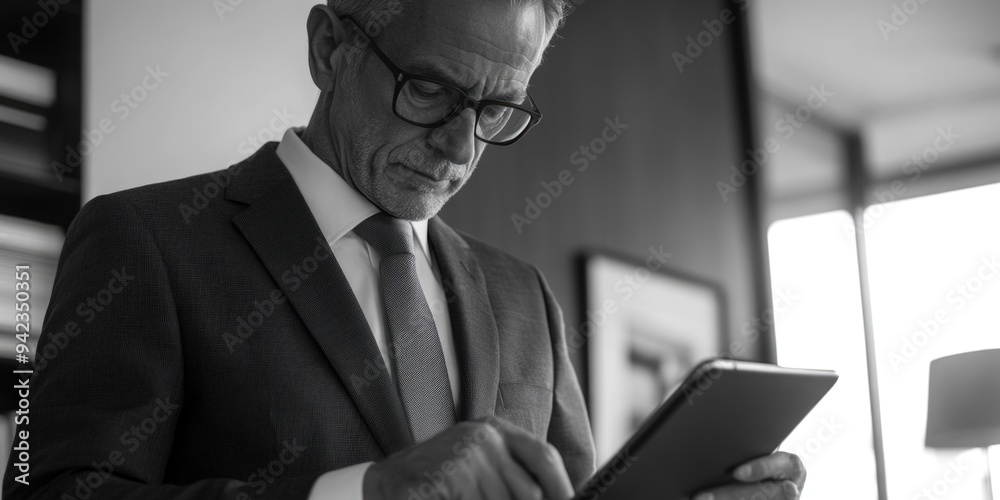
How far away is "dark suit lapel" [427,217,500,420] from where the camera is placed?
145 cm

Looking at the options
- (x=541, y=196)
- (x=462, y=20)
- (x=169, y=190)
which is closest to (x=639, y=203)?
(x=541, y=196)

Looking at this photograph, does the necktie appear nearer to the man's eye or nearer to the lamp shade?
the man's eye

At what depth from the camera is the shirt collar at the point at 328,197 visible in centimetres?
146

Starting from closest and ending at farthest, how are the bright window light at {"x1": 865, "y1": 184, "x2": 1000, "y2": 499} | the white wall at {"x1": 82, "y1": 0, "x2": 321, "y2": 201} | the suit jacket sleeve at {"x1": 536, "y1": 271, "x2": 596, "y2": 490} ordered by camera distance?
the suit jacket sleeve at {"x1": 536, "y1": 271, "x2": 596, "y2": 490}
the white wall at {"x1": 82, "y1": 0, "x2": 321, "y2": 201}
the bright window light at {"x1": 865, "y1": 184, "x2": 1000, "y2": 499}

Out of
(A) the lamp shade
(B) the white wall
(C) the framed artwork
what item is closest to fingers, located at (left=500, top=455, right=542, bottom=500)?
(B) the white wall

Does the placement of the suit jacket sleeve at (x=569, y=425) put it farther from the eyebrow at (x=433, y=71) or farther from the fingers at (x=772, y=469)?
the eyebrow at (x=433, y=71)

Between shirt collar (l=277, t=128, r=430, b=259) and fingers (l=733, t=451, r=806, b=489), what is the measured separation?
0.68 m

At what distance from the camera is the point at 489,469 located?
967 millimetres

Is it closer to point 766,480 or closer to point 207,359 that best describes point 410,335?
point 207,359

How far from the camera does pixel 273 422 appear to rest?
1262 millimetres

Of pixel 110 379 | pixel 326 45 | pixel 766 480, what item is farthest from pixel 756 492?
pixel 326 45

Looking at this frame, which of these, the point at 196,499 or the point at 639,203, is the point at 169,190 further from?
the point at 639,203

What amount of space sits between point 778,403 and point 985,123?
420cm

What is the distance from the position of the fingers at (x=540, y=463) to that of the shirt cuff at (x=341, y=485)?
0.60ft
